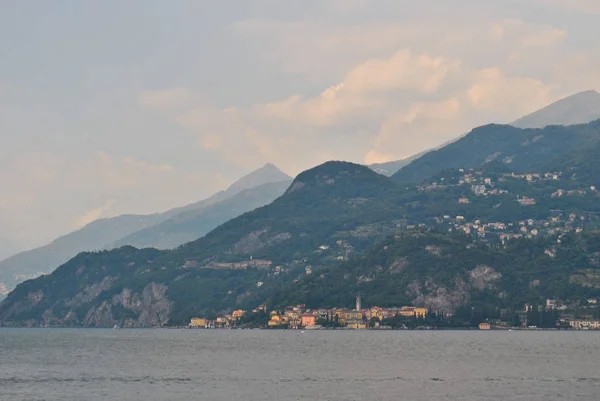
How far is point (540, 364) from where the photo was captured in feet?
626

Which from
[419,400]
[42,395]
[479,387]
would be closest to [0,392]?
[42,395]

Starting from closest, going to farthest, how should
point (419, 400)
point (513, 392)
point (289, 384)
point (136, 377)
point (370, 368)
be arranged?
point (419, 400) → point (513, 392) → point (289, 384) → point (136, 377) → point (370, 368)

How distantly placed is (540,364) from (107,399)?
3427 inches

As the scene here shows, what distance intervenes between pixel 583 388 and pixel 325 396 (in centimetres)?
3678

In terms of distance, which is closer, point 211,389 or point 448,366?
point 211,389

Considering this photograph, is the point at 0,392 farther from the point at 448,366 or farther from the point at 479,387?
the point at 448,366

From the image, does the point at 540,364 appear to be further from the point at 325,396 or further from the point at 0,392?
the point at 0,392

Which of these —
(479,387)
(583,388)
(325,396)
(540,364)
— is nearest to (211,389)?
(325,396)

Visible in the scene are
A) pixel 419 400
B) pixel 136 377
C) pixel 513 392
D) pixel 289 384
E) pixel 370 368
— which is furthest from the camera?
pixel 370 368

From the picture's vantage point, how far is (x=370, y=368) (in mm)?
182125

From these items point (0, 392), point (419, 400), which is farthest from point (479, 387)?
point (0, 392)

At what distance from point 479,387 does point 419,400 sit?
18781 mm

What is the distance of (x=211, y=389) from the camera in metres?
148

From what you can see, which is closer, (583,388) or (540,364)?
(583,388)
